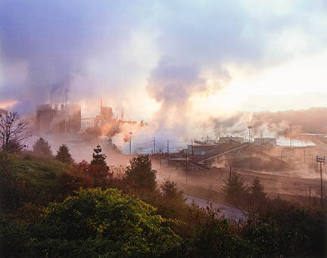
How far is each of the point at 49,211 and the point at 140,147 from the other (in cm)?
3751

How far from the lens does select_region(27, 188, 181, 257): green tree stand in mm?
3721

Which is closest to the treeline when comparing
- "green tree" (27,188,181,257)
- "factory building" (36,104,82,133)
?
"green tree" (27,188,181,257)

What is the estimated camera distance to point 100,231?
4.16m

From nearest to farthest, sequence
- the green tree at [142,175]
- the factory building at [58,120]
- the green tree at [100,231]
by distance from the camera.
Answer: the green tree at [100,231]
the green tree at [142,175]
the factory building at [58,120]

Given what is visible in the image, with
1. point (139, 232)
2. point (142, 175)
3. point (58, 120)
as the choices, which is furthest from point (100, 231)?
point (58, 120)

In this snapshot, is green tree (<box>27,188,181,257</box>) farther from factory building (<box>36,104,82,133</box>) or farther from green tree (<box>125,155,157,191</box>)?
factory building (<box>36,104,82,133</box>)

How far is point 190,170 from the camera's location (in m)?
29.4

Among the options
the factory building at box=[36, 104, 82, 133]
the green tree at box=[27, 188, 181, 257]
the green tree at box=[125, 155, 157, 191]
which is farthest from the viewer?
the factory building at box=[36, 104, 82, 133]

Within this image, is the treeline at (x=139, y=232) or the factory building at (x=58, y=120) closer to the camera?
the treeline at (x=139, y=232)

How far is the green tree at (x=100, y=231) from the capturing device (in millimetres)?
3721

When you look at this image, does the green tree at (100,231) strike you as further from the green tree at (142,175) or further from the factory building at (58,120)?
the factory building at (58,120)

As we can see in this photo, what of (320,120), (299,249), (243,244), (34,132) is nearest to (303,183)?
(299,249)

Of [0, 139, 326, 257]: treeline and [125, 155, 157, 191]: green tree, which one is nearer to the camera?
[0, 139, 326, 257]: treeline

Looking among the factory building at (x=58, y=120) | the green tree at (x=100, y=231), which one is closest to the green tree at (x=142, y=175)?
the green tree at (x=100, y=231)
